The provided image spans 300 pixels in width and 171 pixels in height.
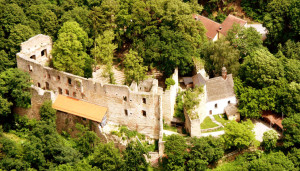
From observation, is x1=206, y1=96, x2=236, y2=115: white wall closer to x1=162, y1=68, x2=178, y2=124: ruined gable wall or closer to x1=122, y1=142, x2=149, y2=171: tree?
x1=162, y1=68, x2=178, y2=124: ruined gable wall

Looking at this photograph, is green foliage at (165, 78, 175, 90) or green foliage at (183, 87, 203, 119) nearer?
green foliage at (183, 87, 203, 119)

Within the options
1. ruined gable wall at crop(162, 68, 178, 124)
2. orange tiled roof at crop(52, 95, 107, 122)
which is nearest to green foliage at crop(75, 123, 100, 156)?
orange tiled roof at crop(52, 95, 107, 122)

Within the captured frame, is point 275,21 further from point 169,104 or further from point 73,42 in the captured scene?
point 73,42

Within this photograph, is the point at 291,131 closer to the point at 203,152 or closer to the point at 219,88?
the point at 219,88

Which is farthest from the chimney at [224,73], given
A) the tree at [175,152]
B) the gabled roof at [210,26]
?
the gabled roof at [210,26]

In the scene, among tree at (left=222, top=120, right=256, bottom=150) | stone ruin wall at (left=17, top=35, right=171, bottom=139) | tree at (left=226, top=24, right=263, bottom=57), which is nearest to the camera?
tree at (left=222, top=120, right=256, bottom=150)

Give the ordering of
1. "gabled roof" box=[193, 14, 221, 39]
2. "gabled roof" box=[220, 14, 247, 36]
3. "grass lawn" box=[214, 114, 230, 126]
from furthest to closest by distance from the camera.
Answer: "gabled roof" box=[193, 14, 221, 39] → "gabled roof" box=[220, 14, 247, 36] → "grass lawn" box=[214, 114, 230, 126]
